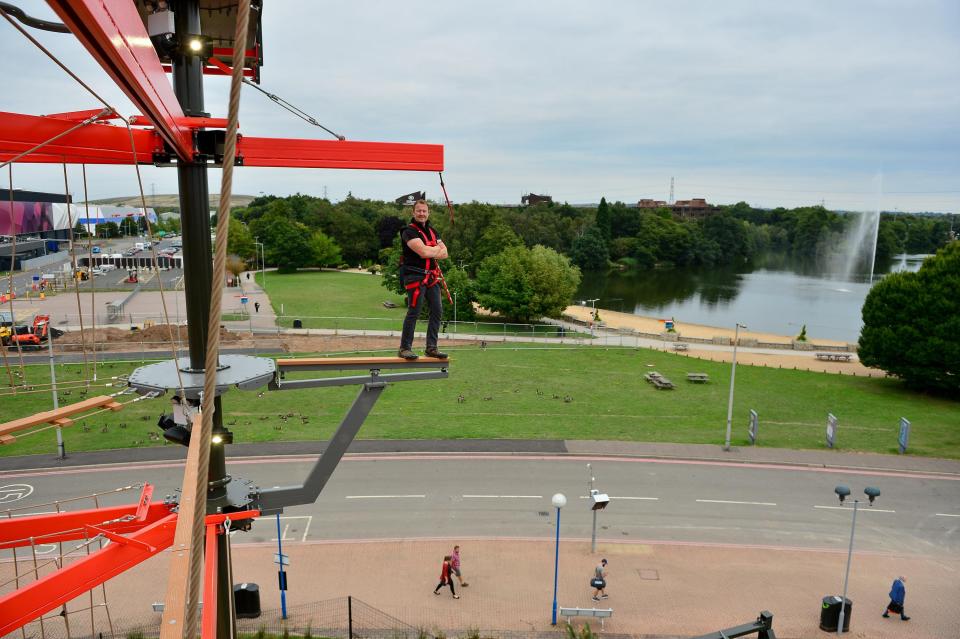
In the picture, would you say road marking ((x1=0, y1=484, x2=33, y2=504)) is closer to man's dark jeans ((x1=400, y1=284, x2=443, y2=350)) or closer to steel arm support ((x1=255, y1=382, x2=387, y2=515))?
steel arm support ((x1=255, y1=382, x2=387, y2=515))

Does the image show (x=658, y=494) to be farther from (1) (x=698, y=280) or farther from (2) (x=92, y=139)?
(1) (x=698, y=280)

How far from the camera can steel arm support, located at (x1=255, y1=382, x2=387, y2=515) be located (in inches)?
402

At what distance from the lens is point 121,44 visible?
9.29 ft

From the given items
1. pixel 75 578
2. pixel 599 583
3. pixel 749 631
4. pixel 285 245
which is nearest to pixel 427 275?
pixel 75 578

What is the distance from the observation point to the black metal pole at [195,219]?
8.05 m

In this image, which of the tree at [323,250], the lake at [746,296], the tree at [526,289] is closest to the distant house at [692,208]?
the lake at [746,296]

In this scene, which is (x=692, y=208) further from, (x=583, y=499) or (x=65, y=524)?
(x=65, y=524)

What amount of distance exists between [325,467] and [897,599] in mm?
14547

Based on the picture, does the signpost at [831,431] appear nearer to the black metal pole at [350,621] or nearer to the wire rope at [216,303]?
the black metal pole at [350,621]

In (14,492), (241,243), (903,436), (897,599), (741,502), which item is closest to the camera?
(897,599)

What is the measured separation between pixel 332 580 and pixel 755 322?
61655 millimetres

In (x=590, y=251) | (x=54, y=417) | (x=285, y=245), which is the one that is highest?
(x=590, y=251)

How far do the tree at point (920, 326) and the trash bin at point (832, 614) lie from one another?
24438mm

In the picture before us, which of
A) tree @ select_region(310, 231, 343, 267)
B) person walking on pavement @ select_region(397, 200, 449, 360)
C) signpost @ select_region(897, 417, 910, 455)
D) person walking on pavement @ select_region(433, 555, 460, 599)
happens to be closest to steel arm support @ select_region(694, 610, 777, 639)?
person walking on pavement @ select_region(397, 200, 449, 360)
